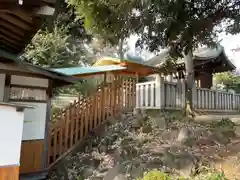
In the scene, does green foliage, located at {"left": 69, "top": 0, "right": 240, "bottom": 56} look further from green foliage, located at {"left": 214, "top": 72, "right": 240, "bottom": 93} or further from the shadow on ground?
green foliage, located at {"left": 214, "top": 72, "right": 240, "bottom": 93}

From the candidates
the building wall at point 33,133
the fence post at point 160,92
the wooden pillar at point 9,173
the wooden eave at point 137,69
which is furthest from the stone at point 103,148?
the wooden eave at point 137,69

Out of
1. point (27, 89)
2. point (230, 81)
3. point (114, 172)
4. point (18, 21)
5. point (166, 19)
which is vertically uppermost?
point (166, 19)

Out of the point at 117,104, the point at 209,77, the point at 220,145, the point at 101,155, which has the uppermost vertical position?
the point at 209,77

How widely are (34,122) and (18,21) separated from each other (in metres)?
2.59

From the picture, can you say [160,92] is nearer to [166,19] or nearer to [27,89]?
[166,19]

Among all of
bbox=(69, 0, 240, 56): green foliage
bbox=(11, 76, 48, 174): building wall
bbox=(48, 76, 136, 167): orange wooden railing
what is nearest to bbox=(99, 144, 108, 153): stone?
bbox=(48, 76, 136, 167): orange wooden railing

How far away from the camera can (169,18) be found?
6895 millimetres

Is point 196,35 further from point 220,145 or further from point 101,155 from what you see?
point 101,155

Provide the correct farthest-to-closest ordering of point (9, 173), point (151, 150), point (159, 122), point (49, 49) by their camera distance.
→ point (49, 49)
point (159, 122)
point (151, 150)
point (9, 173)

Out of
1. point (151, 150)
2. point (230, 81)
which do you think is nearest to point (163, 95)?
point (151, 150)

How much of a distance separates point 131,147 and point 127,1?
3.38m

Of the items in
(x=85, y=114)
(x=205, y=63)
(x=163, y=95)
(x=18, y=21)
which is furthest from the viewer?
(x=205, y=63)

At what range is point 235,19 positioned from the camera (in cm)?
695

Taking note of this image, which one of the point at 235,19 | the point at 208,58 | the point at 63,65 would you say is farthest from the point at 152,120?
the point at 63,65
